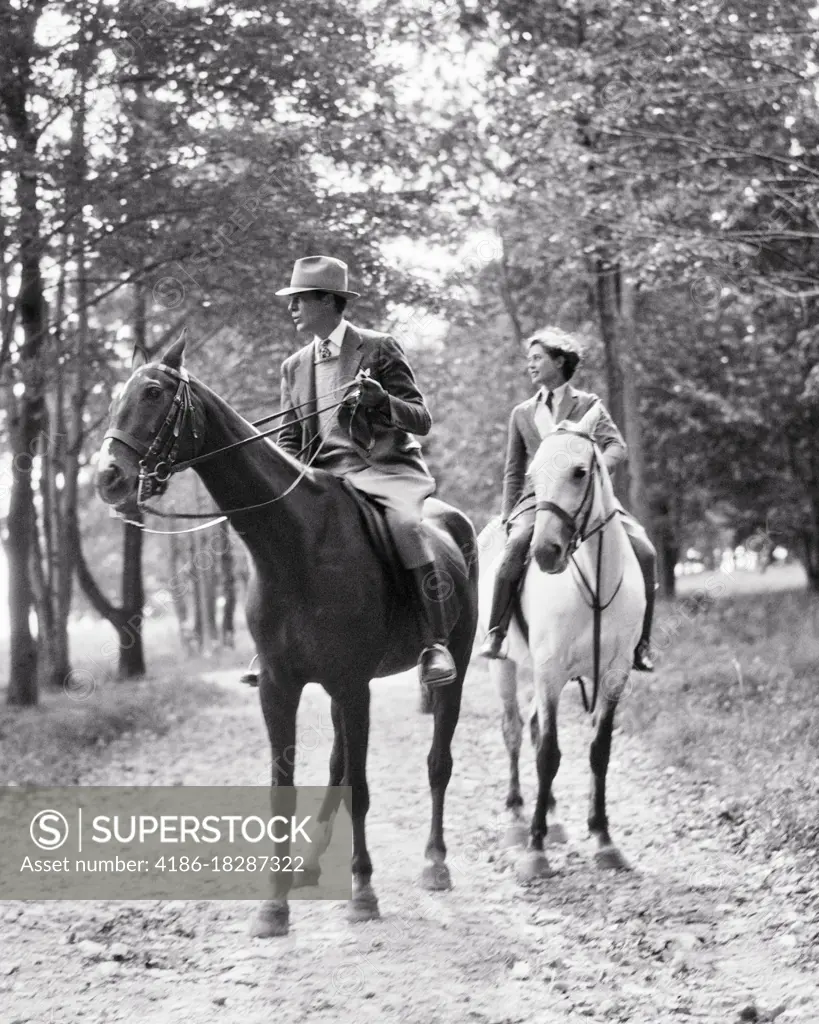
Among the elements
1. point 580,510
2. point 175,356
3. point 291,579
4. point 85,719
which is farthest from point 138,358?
point 85,719

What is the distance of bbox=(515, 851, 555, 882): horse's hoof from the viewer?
686 centimetres

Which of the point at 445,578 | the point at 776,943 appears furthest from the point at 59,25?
the point at 776,943

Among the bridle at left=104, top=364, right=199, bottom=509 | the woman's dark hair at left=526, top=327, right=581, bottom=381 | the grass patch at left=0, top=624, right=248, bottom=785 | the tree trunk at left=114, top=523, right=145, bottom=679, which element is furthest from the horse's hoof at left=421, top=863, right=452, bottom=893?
the tree trunk at left=114, top=523, right=145, bottom=679

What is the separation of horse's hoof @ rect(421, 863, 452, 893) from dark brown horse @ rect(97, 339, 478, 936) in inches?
25.7

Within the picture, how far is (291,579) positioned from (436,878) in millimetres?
2121

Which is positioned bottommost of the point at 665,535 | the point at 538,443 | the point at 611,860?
the point at 665,535

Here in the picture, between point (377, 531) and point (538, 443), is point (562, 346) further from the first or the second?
point (377, 531)

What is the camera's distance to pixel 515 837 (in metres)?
7.75

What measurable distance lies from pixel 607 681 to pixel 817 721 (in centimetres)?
327

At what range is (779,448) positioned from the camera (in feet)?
84.2

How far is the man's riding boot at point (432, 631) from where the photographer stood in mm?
6410

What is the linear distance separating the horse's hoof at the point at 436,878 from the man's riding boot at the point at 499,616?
149 cm

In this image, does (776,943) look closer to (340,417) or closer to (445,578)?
(445,578)

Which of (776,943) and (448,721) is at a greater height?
(448,721)
